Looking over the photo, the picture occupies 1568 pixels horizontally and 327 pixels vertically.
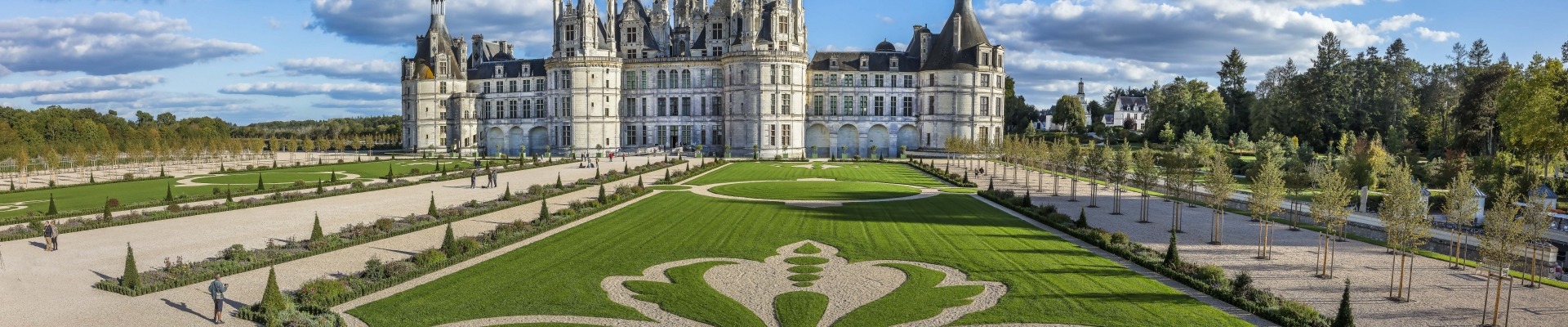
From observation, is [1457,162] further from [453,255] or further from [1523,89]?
[453,255]

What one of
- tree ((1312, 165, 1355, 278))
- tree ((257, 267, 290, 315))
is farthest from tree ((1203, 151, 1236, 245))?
tree ((257, 267, 290, 315))

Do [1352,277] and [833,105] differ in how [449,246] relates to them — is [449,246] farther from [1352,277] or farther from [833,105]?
[833,105]

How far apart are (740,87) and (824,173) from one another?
1076 inches

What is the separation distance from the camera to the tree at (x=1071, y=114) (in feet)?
409

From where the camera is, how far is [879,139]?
9262cm

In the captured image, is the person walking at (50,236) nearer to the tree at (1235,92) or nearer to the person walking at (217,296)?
the person walking at (217,296)

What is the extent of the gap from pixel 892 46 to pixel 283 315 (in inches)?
3426

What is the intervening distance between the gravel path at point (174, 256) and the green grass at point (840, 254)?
4108mm

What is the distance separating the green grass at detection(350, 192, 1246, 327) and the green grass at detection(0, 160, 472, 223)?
956 inches

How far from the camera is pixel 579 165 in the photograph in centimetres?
7094

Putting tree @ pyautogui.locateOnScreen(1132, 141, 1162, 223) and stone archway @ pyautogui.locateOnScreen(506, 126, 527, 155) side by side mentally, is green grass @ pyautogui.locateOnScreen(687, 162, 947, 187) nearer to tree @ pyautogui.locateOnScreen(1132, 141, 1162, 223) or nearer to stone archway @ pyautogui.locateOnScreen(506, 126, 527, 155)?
tree @ pyautogui.locateOnScreen(1132, 141, 1162, 223)

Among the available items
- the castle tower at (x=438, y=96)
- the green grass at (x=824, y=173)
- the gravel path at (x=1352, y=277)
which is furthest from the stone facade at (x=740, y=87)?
the gravel path at (x=1352, y=277)

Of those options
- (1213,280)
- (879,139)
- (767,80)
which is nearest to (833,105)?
(879,139)

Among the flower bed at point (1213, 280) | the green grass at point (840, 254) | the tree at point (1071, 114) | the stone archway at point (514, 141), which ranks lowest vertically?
the green grass at point (840, 254)
